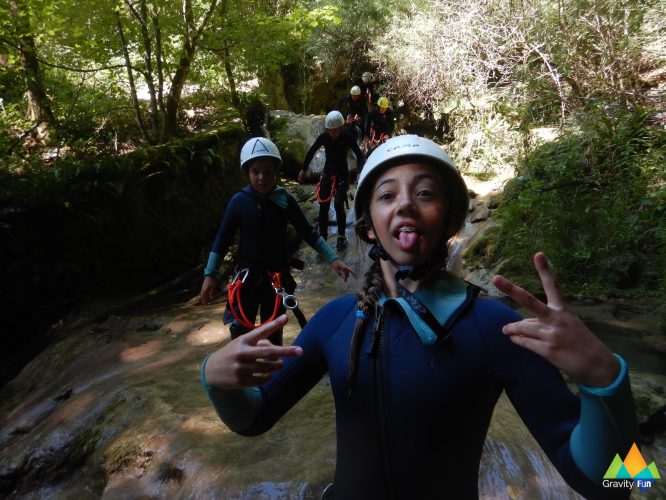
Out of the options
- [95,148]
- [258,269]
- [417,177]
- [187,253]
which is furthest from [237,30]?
[417,177]

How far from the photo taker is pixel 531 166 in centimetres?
746

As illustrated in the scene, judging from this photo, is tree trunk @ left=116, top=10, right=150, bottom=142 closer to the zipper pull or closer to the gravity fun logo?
the zipper pull

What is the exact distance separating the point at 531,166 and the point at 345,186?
3386 mm

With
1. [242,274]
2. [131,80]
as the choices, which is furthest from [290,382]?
[131,80]

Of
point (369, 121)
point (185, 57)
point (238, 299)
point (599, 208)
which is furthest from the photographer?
point (369, 121)

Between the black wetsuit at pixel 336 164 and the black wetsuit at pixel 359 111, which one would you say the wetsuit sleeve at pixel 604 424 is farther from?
the black wetsuit at pixel 359 111

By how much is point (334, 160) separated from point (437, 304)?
6.80 metres

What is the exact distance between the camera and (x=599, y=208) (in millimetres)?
6043

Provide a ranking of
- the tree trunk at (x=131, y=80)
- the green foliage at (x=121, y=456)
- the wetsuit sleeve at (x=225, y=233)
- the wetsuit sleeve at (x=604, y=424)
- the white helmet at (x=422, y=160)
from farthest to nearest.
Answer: the tree trunk at (x=131, y=80) < the wetsuit sleeve at (x=225, y=233) < the green foliage at (x=121, y=456) < the white helmet at (x=422, y=160) < the wetsuit sleeve at (x=604, y=424)

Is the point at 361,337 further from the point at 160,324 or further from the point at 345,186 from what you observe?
the point at 345,186

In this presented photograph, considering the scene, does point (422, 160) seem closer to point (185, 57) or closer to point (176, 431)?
point (176, 431)

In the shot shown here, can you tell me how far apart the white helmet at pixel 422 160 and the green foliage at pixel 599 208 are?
4.75 metres

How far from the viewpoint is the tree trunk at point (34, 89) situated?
7.77 m

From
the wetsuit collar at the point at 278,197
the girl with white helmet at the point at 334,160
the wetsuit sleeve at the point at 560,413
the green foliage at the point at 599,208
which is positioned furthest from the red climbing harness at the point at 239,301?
the green foliage at the point at 599,208
